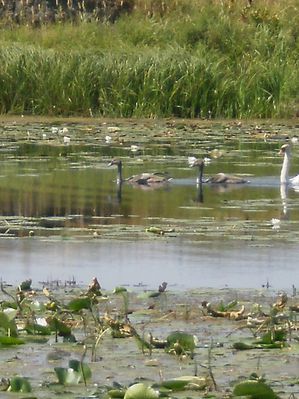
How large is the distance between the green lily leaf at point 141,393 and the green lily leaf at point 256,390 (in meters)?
0.38

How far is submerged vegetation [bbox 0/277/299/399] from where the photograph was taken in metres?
6.24

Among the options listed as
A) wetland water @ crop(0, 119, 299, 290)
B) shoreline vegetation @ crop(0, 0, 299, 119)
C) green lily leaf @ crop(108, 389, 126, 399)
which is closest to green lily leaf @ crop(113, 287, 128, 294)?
wetland water @ crop(0, 119, 299, 290)

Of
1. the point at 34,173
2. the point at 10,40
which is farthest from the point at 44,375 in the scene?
the point at 10,40

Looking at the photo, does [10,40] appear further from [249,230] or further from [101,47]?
[249,230]

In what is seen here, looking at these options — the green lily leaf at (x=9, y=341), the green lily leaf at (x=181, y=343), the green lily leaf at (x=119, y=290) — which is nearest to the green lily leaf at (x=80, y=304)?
the green lily leaf at (x=9, y=341)

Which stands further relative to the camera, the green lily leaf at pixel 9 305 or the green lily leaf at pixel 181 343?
the green lily leaf at pixel 9 305

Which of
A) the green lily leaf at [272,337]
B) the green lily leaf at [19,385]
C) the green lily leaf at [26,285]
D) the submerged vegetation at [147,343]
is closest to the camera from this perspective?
the green lily leaf at [19,385]

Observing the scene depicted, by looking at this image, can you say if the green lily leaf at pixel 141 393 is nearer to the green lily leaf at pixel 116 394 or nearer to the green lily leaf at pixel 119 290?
the green lily leaf at pixel 116 394

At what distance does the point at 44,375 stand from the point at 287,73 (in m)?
19.4

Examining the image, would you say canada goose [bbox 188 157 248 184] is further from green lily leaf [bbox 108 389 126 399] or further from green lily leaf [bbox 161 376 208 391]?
green lily leaf [bbox 108 389 126 399]

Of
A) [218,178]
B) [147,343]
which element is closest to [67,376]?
[147,343]

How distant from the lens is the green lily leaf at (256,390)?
5.93m

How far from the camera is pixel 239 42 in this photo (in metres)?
28.5

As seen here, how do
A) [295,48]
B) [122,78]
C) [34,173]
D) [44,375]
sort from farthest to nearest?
[295,48]
[122,78]
[34,173]
[44,375]
